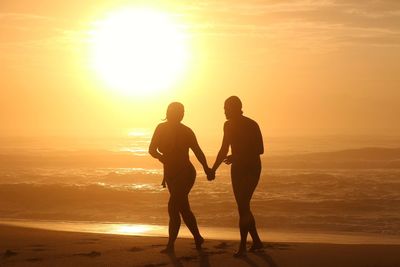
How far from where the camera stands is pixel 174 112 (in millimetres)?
8719

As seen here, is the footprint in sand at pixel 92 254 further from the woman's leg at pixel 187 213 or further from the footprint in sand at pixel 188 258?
the woman's leg at pixel 187 213

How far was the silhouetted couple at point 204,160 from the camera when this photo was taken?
8.42 metres

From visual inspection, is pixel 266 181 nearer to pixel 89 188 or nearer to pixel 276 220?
pixel 89 188

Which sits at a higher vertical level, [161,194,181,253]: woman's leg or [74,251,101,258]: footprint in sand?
[161,194,181,253]: woman's leg

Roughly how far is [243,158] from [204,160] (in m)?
0.53

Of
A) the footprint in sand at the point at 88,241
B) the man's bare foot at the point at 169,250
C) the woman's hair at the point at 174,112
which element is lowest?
the man's bare foot at the point at 169,250

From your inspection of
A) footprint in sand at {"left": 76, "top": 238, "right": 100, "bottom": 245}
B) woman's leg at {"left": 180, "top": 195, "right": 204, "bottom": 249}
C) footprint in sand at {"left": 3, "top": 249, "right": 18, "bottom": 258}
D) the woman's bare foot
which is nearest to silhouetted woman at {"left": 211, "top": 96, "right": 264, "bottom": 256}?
the woman's bare foot

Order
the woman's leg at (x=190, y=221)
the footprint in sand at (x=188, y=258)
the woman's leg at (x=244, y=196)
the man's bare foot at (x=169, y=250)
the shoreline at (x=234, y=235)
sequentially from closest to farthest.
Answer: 1. the footprint in sand at (x=188, y=258)
2. the man's bare foot at (x=169, y=250)
3. the woman's leg at (x=244, y=196)
4. the woman's leg at (x=190, y=221)
5. the shoreline at (x=234, y=235)

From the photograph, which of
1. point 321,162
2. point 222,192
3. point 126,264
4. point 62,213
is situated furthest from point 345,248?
point 321,162

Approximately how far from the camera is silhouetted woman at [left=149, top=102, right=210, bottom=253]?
8.55 meters

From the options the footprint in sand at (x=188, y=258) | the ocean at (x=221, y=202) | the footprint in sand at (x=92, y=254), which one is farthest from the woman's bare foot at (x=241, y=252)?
the ocean at (x=221, y=202)

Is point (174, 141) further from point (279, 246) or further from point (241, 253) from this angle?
point (279, 246)

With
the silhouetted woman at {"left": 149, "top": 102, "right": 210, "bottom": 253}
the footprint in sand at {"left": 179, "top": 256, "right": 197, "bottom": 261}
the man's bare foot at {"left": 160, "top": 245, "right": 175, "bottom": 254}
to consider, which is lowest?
the footprint in sand at {"left": 179, "top": 256, "right": 197, "bottom": 261}

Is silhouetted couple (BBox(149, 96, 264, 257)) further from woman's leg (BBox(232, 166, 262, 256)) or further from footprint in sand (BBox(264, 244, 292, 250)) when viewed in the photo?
footprint in sand (BBox(264, 244, 292, 250))
